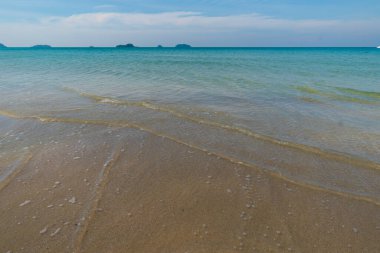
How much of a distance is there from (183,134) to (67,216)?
14.5 ft

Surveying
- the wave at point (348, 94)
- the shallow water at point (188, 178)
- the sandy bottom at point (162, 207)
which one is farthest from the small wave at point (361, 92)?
the sandy bottom at point (162, 207)

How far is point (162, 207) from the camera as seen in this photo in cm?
455

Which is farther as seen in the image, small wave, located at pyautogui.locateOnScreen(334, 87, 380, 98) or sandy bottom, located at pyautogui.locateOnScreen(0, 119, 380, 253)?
small wave, located at pyautogui.locateOnScreen(334, 87, 380, 98)

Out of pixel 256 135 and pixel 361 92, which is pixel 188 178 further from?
pixel 361 92

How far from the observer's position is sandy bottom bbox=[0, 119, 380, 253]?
379 cm

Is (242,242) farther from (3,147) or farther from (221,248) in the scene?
(3,147)

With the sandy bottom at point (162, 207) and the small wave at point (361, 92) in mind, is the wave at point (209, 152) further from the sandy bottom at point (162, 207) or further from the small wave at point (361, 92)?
the small wave at point (361, 92)

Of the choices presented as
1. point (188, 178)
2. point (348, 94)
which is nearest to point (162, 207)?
point (188, 178)

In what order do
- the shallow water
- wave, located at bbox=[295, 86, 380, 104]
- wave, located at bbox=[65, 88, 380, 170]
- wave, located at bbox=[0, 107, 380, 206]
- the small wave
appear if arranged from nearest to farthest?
the shallow water → wave, located at bbox=[0, 107, 380, 206] → wave, located at bbox=[65, 88, 380, 170] → wave, located at bbox=[295, 86, 380, 104] → the small wave

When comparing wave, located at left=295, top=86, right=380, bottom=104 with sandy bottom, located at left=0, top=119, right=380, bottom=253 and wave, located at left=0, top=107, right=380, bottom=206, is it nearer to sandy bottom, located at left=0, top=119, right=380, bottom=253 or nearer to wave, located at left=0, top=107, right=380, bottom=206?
wave, located at left=0, top=107, right=380, bottom=206

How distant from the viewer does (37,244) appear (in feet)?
12.0

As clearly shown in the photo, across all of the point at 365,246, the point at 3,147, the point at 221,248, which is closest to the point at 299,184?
the point at 365,246

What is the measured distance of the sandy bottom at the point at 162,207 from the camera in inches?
149

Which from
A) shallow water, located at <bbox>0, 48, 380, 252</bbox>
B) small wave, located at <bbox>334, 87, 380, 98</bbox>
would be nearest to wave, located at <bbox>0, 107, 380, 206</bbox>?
shallow water, located at <bbox>0, 48, 380, 252</bbox>
